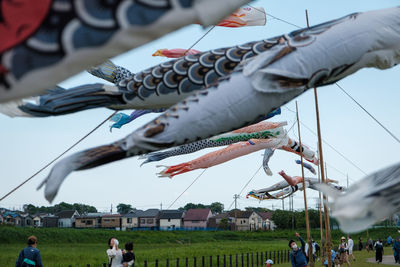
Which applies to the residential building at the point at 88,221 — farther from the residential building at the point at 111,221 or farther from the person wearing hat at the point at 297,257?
the person wearing hat at the point at 297,257

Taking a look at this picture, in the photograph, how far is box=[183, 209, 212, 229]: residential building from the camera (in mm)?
68000

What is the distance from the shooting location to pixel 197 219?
68500 mm

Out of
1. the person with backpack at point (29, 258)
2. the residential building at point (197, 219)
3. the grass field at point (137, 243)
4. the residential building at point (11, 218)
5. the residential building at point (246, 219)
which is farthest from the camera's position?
the residential building at point (246, 219)

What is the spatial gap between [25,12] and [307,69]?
61 cm

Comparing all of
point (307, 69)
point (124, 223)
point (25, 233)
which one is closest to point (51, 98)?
point (307, 69)

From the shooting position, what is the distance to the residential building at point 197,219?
6800 cm

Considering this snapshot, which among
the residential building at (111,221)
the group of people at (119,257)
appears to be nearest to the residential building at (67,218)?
the residential building at (111,221)

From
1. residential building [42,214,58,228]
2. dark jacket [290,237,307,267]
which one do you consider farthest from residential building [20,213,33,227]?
dark jacket [290,237,307,267]

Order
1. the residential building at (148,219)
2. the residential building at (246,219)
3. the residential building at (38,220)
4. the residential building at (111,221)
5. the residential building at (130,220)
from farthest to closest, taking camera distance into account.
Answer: the residential building at (246,219), the residential building at (130,220), the residential building at (148,219), the residential building at (111,221), the residential building at (38,220)

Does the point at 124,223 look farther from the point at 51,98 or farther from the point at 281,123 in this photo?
the point at 51,98

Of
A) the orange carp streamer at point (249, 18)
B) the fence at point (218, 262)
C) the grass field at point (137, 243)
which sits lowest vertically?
the fence at point (218, 262)

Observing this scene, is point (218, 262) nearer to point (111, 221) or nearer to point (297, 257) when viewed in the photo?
point (297, 257)

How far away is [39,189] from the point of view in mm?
1020

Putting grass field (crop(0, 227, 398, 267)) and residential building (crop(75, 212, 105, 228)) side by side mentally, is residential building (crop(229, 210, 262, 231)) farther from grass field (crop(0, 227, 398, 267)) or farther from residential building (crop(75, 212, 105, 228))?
grass field (crop(0, 227, 398, 267))
